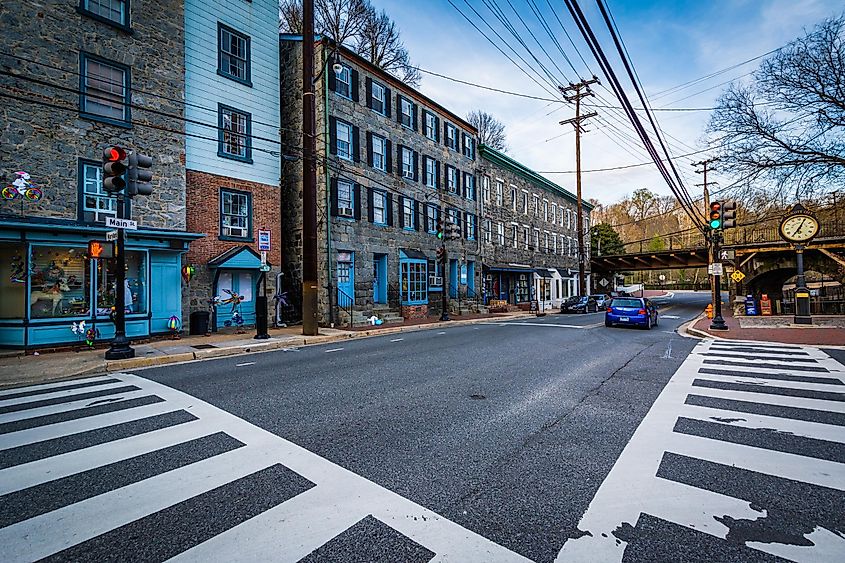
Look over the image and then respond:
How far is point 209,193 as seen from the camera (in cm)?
1590

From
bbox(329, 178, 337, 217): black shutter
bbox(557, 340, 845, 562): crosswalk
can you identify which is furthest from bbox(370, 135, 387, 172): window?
bbox(557, 340, 845, 562): crosswalk

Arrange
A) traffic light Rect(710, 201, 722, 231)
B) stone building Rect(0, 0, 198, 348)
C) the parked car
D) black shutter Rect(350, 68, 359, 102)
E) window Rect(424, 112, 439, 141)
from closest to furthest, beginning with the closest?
stone building Rect(0, 0, 198, 348) → traffic light Rect(710, 201, 722, 231) → black shutter Rect(350, 68, 359, 102) → window Rect(424, 112, 439, 141) → the parked car

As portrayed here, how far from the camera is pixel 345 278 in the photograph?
20.2 m

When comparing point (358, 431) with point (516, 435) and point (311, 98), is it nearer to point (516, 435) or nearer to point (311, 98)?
point (516, 435)

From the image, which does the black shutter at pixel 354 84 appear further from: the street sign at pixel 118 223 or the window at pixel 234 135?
the street sign at pixel 118 223

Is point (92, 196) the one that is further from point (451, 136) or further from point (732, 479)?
point (451, 136)

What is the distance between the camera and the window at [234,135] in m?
16.4

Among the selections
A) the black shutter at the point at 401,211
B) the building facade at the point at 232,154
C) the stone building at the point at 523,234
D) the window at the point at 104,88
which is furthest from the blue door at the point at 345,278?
the stone building at the point at 523,234

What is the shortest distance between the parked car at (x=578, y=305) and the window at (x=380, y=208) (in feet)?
47.9

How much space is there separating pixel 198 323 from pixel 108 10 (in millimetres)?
10247

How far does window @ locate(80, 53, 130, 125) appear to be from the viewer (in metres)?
12.7

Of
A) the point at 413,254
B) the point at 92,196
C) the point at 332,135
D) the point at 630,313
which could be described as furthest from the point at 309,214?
the point at 630,313

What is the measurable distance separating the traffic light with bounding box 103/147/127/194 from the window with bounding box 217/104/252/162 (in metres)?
6.70

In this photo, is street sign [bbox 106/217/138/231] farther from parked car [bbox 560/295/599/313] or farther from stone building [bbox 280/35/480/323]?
parked car [bbox 560/295/599/313]
